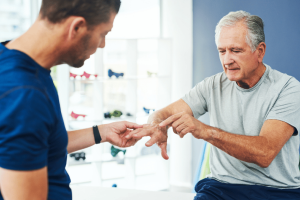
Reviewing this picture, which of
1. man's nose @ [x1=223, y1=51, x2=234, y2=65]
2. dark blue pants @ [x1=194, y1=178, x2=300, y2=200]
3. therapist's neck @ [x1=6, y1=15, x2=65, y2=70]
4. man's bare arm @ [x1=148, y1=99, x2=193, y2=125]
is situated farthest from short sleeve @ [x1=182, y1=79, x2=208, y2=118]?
therapist's neck @ [x1=6, y1=15, x2=65, y2=70]

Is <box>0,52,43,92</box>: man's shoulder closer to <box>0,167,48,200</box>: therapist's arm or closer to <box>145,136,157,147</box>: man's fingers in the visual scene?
<box>0,167,48,200</box>: therapist's arm

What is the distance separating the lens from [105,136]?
1.38m

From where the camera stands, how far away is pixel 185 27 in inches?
139

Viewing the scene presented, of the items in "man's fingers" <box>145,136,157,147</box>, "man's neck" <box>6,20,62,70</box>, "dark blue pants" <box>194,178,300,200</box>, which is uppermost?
"man's neck" <box>6,20,62,70</box>

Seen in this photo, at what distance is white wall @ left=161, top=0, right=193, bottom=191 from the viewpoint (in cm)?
354

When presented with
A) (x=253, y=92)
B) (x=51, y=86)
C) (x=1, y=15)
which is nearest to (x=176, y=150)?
(x=253, y=92)

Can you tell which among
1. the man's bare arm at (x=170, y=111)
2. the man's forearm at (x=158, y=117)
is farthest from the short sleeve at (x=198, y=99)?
the man's forearm at (x=158, y=117)

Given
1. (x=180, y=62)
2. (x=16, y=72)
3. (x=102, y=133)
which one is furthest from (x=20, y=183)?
(x=180, y=62)

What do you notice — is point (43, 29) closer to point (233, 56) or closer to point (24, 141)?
point (24, 141)

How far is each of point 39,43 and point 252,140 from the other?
1.07 m

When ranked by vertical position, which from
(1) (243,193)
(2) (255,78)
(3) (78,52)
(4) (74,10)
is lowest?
(1) (243,193)

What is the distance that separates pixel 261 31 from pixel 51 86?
1245 millimetres

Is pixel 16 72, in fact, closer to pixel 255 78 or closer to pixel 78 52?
pixel 78 52

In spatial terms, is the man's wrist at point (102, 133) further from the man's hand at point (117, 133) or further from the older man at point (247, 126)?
the older man at point (247, 126)
